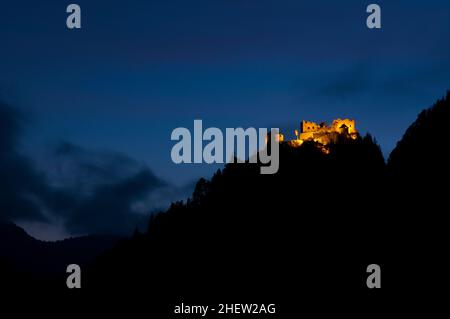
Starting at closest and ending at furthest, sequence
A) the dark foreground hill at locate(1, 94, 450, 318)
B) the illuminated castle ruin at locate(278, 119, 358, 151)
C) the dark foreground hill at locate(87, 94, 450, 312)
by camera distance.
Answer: the dark foreground hill at locate(1, 94, 450, 318) < the dark foreground hill at locate(87, 94, 450, 312) < the illuminated castle ruin at locate(278, 119, 358, 151)

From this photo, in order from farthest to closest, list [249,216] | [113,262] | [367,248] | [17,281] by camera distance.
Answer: [17,281], [113,262], [249,216], [367,248]

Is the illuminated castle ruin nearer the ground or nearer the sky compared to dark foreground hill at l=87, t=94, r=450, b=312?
nearer the sky

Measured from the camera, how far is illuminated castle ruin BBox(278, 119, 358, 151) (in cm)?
13012

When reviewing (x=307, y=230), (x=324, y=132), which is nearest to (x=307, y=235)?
(x=307, y=230)

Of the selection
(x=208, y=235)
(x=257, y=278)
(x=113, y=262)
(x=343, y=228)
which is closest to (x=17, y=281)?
(x=113, y=262)

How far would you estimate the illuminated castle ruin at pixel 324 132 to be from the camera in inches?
5123

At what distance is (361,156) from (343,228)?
748 inches

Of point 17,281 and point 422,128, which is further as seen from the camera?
point 17,281

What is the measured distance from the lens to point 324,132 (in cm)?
13188

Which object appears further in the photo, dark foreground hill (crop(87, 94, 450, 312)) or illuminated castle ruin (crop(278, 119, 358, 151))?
illuminated castle ruin (crop(278, 119, 358, 151))

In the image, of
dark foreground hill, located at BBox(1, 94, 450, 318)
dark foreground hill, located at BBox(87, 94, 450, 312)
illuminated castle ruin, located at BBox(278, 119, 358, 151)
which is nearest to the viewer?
dark foreground hill, located at BBox(1, 94, 450, 318)

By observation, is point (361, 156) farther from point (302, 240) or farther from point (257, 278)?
point (257, 278)
